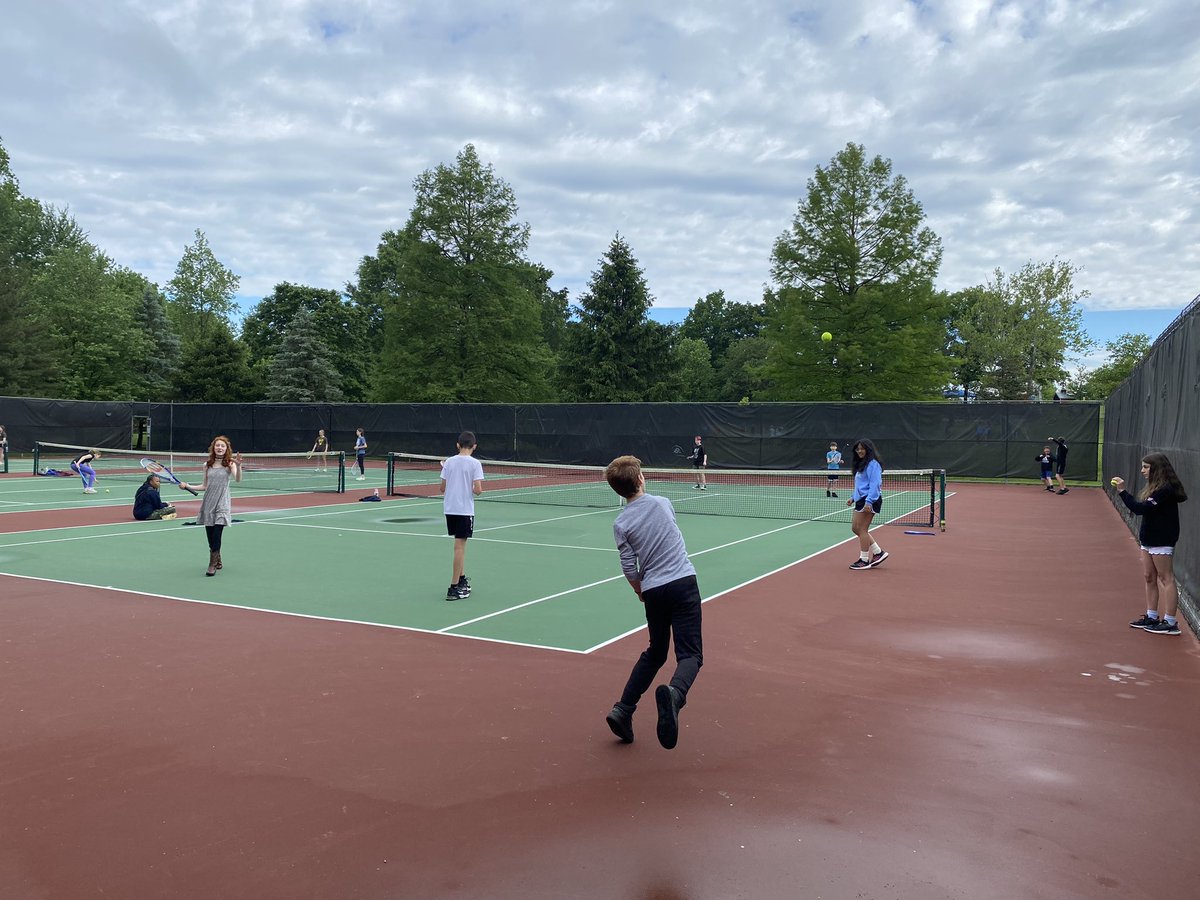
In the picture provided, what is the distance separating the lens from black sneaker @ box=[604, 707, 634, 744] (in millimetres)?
5051

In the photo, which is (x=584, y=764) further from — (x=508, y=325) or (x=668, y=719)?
(x=508, y=325)

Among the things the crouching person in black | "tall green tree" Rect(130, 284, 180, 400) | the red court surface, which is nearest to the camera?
the red court surface

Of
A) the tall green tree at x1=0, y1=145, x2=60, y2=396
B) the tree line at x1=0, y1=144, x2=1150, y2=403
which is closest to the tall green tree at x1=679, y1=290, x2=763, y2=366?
the tree line at x1=0, y1=144, x2=1150, y2=403

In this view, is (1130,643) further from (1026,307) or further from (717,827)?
(1026,307)

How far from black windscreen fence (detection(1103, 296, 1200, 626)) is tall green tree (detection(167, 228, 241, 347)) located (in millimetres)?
66438

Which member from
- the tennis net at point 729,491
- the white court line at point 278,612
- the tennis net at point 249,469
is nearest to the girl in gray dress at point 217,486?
the white court line at point 278,612

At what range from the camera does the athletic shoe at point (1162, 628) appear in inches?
306

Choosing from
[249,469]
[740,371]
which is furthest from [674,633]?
[740,371]

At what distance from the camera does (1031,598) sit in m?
9.57

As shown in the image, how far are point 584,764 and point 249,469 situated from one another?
29.7 metres

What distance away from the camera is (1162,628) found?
7.82 m

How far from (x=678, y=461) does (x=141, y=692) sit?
25981 mm

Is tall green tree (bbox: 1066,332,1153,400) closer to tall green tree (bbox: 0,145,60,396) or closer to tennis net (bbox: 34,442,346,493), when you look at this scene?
tennis net (bbox: 34,442,346,493)

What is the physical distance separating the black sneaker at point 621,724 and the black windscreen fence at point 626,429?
24603 mm
